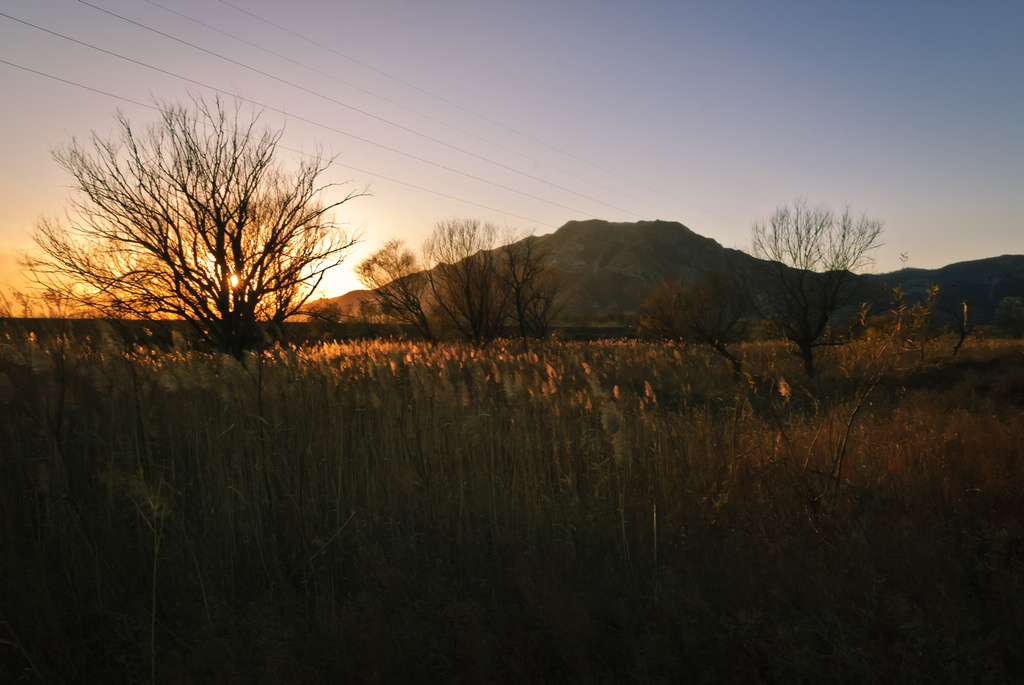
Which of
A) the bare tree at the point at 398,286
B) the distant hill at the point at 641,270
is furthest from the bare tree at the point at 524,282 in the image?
the distant hill at the point at 641,270

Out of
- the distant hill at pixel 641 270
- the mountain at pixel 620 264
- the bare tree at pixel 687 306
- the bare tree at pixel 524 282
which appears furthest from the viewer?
the mountain at pixel 620 264

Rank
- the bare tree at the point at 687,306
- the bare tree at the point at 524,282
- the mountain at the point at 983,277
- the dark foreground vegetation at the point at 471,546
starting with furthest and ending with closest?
the mountain at the point at 983,277 → the bare tree at the point at 687,306 → the bare tree at the point at 524,282 → the dark foreground vegetation at the point at 471,546

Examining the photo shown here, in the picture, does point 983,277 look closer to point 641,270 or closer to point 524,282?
point 641,270

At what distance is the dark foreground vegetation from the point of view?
2.08m

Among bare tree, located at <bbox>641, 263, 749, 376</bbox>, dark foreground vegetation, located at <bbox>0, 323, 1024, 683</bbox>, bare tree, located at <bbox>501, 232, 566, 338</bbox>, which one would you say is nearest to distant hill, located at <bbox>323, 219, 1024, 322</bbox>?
bare tree, located at <bbox>641, 263, 749, 376</bbox>

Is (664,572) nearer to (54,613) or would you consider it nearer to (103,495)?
(54,613)

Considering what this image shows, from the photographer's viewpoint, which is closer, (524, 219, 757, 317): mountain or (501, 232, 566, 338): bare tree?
(501, 232, 566, 338): bare tree

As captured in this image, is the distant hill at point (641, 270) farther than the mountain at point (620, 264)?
No

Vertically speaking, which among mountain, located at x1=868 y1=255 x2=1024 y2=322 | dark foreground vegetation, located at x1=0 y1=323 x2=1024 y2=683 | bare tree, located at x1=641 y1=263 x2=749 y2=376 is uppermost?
mountain, located at x1=868 y1=255 x2=1024 y2=322

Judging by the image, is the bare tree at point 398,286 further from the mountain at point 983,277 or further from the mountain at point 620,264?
the mountain at point 983,277

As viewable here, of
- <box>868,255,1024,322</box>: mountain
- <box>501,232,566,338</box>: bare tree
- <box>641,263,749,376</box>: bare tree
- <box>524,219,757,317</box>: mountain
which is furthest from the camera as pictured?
<box>524,219,757,317</box>: mountain

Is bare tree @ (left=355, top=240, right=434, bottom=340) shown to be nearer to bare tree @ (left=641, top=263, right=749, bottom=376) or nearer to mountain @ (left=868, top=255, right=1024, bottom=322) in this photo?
bare tree @ (left=641, top=263, right=749, bottom=376)

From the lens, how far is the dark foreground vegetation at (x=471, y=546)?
208 cm

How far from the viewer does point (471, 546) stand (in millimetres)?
3004
